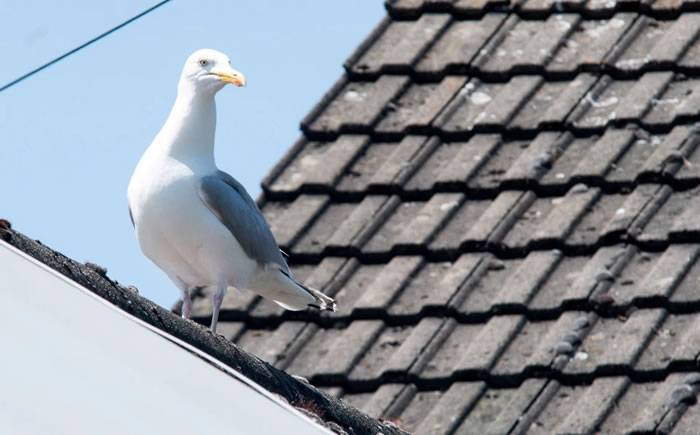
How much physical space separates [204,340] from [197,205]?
47.4 inches

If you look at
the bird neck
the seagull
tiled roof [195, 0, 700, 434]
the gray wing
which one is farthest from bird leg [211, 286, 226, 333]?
tiled roof [195, 0, 700, 434]

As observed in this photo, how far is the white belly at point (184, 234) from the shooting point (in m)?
5.66

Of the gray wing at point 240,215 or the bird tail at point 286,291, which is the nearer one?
the gray wing at point 240,215

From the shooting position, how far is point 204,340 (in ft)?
15.0

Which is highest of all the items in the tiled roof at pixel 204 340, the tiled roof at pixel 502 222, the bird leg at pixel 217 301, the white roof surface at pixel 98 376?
the tiled roof at pixel 502 222

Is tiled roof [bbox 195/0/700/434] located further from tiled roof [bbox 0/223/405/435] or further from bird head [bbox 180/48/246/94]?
tiled roof [bbox 0/223/405/435]

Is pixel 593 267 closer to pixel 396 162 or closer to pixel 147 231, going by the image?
pixel 396 162

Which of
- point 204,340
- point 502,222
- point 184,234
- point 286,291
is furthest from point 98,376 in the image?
point 502,222

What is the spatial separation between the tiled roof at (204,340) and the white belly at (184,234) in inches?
32.7

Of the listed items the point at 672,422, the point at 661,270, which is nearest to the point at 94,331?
the point at 672,422

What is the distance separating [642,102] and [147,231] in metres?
2.10

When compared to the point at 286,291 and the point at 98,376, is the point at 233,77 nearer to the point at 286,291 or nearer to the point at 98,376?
the point at 286,291

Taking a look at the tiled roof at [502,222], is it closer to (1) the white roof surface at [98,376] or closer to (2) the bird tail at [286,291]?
(2) the bird tail at [286,291]

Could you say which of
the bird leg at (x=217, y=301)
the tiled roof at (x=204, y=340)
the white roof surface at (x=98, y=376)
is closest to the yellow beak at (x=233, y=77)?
the bird leg at (x=217, y=301)
